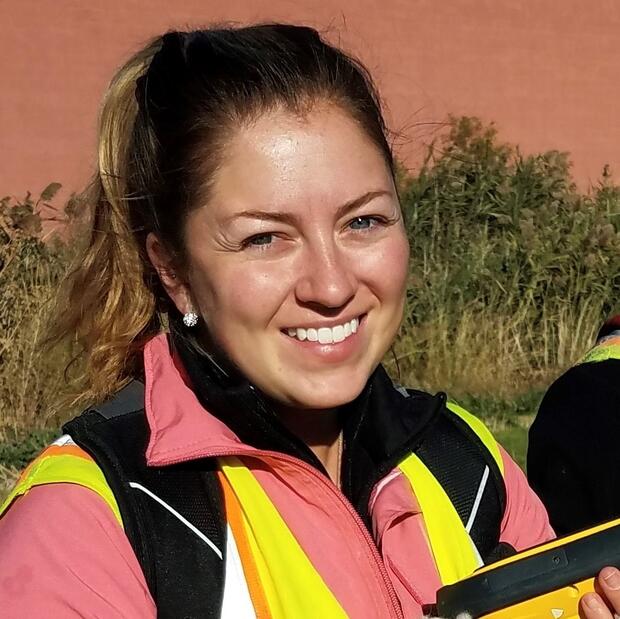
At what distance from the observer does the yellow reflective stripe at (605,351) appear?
2.42 metres

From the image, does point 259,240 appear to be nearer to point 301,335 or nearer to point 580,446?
point 301,335

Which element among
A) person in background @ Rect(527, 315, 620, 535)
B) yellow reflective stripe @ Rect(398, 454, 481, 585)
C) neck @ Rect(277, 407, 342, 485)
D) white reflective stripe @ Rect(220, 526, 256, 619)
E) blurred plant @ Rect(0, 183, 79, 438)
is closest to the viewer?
white reflective stripe @ Rect(220, 526, 256, 619)

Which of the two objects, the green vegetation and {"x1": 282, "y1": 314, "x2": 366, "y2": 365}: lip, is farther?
the green vegetation

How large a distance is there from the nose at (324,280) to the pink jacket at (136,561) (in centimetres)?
27

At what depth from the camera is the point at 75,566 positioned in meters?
1.49

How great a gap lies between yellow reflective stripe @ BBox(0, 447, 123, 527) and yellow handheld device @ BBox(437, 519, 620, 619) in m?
0.56

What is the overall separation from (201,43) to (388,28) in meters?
8.88

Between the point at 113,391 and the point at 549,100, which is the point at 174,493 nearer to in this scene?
the point at 113,391

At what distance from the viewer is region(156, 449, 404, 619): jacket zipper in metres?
1.73

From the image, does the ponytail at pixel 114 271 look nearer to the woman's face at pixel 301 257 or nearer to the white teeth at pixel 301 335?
the woman's face at pixel 301 257

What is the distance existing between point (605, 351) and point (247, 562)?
118cm

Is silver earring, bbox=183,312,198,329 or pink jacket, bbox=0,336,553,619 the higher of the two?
silver earring, bbox=183,312,198,329

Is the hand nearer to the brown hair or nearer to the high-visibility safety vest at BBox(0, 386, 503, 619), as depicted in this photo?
the high-visibility safety vest at BBox(0, 386, 503, 619)

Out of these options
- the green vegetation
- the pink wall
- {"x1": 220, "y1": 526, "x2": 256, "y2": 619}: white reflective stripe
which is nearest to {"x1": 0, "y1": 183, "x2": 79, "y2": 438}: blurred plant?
the green vegetation
